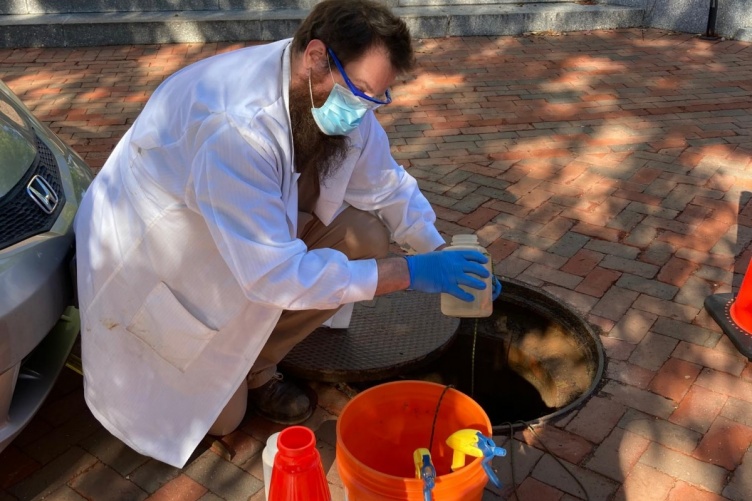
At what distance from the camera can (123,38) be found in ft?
25.5

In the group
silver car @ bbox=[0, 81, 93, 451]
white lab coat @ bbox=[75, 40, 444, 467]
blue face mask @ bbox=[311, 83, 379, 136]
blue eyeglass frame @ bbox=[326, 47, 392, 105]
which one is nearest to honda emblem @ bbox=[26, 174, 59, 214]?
silver car @ bbox=[0, 81, 93, 451]

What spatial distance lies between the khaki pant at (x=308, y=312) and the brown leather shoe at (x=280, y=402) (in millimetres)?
35

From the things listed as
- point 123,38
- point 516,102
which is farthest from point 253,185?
point 123,38

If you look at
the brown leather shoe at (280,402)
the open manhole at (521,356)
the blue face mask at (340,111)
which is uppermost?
the blue face mask at (340,111)

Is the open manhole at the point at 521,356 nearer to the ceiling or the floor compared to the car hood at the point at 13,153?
nearer to the floor

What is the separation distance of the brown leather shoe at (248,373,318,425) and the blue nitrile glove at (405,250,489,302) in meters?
0.75

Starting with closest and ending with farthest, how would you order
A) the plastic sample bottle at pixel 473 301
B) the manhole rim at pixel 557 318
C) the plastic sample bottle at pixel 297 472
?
the plastic sample bottle at pixel 297 472 → the plastic sample bottle at pixel 473 301 → the manhole rim at pixel 557 318

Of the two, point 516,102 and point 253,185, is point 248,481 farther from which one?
point 516,102

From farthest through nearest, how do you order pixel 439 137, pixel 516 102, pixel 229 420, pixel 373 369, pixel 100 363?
pixel 516 102 → pixel 439 137 → pixel 373 369 → pixel 229 420 → pixel 100 363

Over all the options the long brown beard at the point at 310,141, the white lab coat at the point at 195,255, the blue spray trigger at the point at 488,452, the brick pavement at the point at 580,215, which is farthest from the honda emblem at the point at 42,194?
the blue spray trigger at the point at 488,452

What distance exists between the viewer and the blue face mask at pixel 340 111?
222 centimetres

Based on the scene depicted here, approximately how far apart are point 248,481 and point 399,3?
652 centimetres

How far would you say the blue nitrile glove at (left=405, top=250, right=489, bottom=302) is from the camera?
2342 millimetres

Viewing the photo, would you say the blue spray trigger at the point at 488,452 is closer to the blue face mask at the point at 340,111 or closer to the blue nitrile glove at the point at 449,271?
the blue nitrile glove at the point at 449,271
